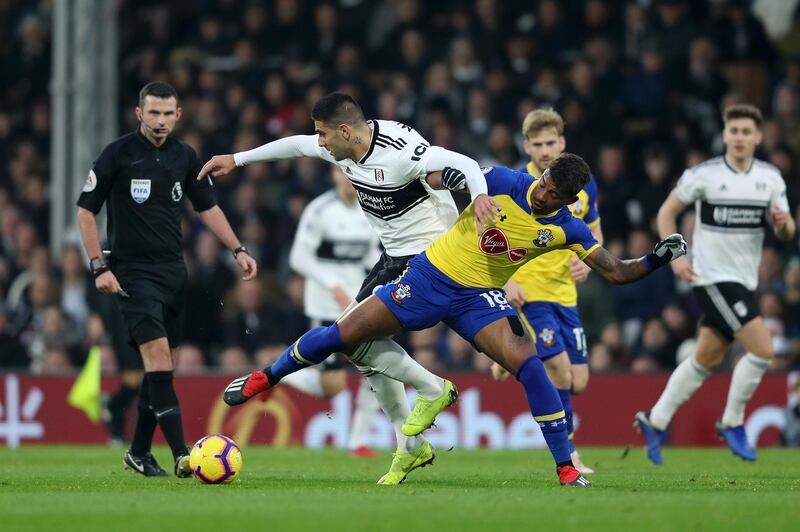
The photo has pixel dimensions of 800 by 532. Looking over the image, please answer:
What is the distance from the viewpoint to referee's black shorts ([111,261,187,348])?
9.69m

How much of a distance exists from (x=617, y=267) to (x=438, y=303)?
111cm

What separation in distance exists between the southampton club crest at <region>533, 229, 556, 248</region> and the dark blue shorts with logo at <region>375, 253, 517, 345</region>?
0.47 meters

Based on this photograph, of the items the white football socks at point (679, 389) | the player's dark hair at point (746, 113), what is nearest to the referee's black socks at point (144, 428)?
the white football socks at point (679, 389)

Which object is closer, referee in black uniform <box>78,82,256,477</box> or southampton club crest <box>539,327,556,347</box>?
referee in black uniform <box>78,82,256,477</box>

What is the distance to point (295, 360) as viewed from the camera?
340 inches

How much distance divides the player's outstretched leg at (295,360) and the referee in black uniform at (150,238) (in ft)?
3.50

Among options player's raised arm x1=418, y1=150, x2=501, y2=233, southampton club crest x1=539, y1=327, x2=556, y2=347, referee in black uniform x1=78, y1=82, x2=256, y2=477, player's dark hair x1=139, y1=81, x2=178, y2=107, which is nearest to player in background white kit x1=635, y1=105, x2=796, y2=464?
southampton club crest x1=539, y1=327, x2=556, y2=347

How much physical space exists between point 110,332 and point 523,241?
31.2ft

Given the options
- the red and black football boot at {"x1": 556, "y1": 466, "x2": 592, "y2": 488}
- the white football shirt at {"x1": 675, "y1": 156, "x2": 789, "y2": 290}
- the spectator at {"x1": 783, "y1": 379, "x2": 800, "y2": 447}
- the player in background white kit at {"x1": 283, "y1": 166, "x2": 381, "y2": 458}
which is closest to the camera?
the red and black football boot at {"x1": 556, "y1": 466, "x2": 592, "y2": 488}

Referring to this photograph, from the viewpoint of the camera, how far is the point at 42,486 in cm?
880

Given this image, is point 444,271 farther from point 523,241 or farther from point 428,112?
point 428,112

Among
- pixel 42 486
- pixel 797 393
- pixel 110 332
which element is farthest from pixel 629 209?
pixel 42 486

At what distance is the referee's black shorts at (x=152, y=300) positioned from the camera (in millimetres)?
9688

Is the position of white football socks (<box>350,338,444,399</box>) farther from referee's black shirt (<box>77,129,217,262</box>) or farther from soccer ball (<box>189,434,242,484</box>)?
referee's black shirt (<box>77,129,217,262</box>)
